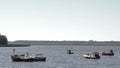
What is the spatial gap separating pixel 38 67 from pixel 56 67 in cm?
468

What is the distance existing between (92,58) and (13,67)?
169 feet

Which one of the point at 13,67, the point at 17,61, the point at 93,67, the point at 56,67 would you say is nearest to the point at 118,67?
the point at 93,67

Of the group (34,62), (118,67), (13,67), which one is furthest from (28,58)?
(118,67)

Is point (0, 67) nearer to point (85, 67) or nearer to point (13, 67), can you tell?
point (13, 67)

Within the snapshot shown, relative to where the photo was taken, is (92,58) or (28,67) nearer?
(28,67)

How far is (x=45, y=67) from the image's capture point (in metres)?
124

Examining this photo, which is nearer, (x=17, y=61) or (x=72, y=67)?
(x=72, y=67)

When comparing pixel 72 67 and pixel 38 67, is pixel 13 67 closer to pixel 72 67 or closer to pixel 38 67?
pixel 38 67

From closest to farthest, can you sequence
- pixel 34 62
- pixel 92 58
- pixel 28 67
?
pixel 28 67, pixel 34 62, pixel 92 58

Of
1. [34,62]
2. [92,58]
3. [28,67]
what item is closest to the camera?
[28,67]

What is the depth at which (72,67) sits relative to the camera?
410 feet

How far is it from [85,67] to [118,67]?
8.63 m

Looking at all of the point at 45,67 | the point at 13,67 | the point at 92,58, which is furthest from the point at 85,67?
the point at 92,58

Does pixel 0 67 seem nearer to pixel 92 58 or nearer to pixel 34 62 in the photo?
pixel 34 62
